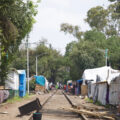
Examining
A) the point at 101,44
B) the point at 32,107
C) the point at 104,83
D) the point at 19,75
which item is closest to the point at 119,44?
the point at 101,44

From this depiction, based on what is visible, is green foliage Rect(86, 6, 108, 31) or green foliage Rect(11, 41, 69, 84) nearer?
green foliage Rect(86, 6, 108, 31)

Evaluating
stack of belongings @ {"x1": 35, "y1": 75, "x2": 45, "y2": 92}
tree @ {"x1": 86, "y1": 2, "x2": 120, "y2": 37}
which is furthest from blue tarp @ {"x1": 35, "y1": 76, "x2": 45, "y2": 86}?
tree @ {"x1": 86, "y1": 2, "x2": 120, "y2": 37}

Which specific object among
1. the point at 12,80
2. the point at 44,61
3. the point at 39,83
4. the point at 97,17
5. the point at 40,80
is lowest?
the point at 39,83

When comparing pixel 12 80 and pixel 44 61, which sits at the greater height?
pixel 44 61

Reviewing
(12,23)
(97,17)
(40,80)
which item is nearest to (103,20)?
(97,17)

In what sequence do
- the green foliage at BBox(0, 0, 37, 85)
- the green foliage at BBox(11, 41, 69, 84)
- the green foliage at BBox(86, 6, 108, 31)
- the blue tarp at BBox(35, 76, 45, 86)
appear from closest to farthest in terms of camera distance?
1. the green foliage at BBox(0, 0, 37, 85)
2. the blue tarp at BBox(35, 76, 45, 86)
3. the green foliage at BBox(86, 6, 108, 31)
4. the green foliage at BBox(11, 41, 69, 84)

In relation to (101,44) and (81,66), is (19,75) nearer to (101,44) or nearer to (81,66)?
(81,66)

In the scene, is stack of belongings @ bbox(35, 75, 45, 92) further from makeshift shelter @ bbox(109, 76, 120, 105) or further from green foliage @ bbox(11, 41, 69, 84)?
makeshift shelter @ bbox(109, 76, 120, 105)

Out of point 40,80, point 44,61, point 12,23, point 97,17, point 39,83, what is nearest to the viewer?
point 12,23

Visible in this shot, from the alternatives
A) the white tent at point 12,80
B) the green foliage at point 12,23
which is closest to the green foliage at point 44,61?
the white tent at point 12,80

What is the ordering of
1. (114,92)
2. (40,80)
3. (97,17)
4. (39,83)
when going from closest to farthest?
(114,92)
(39,83)
(40,80)
(97,17)

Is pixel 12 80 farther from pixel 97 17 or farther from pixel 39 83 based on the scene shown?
pixel 97 17

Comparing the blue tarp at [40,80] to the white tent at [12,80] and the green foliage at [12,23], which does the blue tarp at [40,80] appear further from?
the green foliage at [12,23]

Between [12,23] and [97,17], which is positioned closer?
[12,23]
